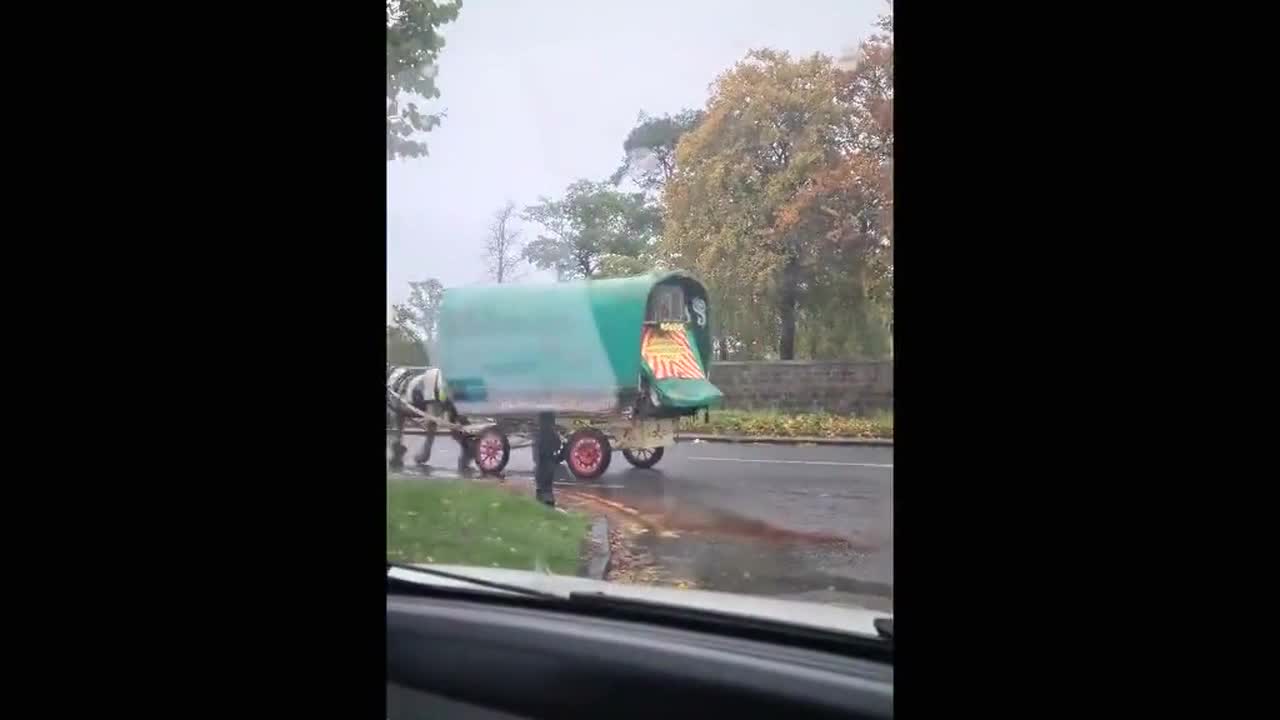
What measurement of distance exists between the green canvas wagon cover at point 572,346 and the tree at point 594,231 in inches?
4.8

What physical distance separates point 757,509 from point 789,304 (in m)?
0.58

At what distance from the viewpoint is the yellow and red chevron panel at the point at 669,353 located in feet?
10.4

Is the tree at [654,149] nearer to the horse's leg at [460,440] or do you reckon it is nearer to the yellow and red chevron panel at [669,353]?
the yellow and red chevron panel at [669,353]

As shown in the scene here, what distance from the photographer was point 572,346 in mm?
3695

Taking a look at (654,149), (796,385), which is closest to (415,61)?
(654,149)

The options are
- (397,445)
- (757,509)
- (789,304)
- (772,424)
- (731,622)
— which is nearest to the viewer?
(731,622)

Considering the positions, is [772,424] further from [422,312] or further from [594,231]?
[422,312]

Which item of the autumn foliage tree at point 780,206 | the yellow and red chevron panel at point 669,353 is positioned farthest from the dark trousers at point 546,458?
the autumn foliage tree at point 780,206

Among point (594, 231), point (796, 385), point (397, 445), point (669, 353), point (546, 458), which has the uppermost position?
point (594, 231)

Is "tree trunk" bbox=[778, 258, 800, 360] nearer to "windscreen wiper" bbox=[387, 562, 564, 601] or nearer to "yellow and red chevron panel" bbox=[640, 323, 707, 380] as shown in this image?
"yellow and red chevron panel" bbox=[640, 323, 707, 380]

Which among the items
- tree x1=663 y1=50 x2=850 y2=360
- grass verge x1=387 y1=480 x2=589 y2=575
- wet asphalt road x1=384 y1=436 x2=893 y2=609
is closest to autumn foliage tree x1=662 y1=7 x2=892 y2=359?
tree x1=663 y1=50 x2=850 y2=360
